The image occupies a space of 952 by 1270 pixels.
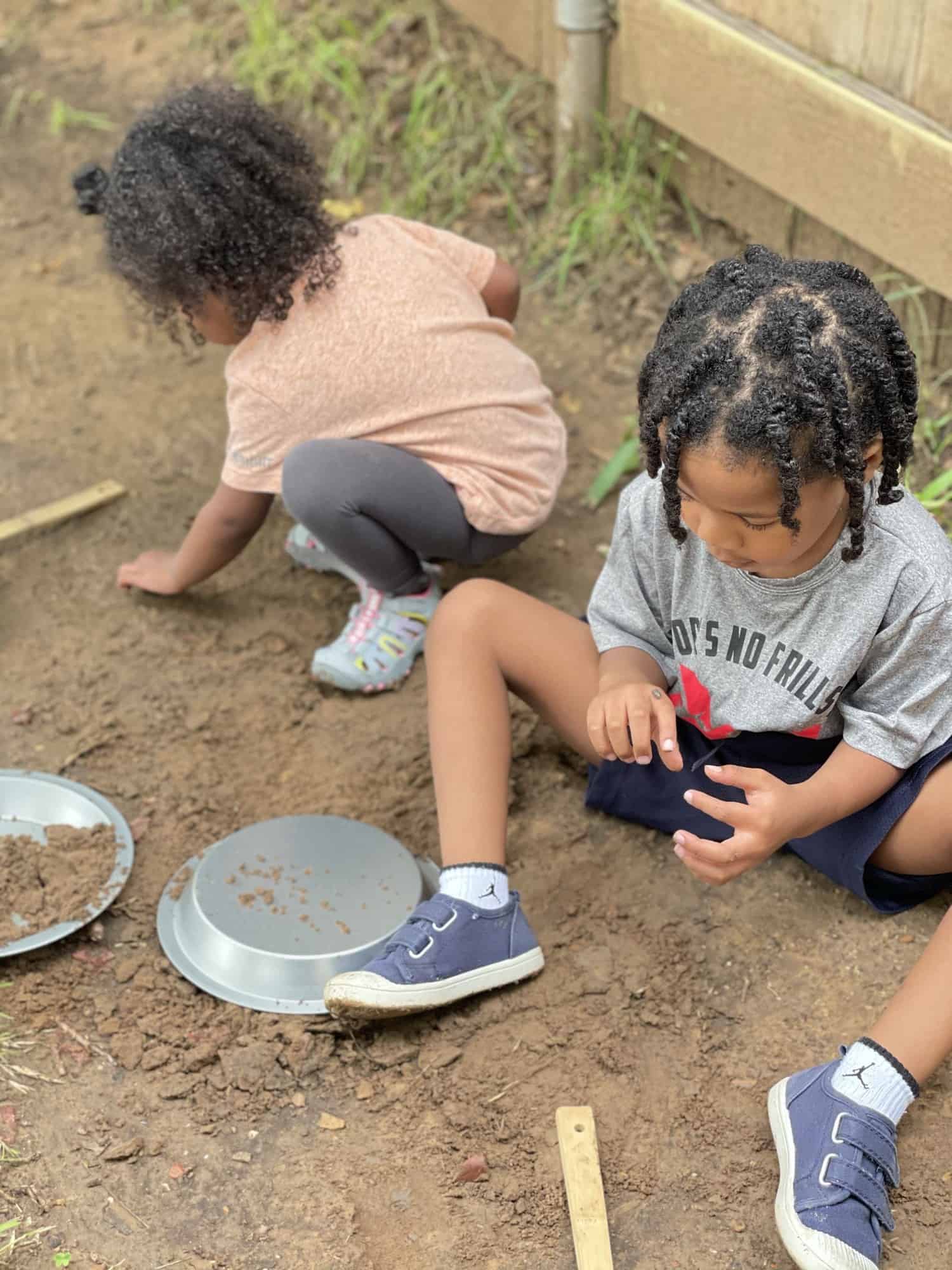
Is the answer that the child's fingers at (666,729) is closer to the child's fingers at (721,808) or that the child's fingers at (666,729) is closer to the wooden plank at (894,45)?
the child's fingers at (721,808)

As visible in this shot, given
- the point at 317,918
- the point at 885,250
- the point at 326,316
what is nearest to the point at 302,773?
the point at 317,918

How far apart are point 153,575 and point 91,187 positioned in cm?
73

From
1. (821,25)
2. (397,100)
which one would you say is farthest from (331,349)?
(397,100)

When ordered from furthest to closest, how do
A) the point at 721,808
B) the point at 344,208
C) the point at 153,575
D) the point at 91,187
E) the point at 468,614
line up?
the point at 344,208 < the point at 153,575 < the point at 91,187 < the point at 468,614 < the point at 721,808

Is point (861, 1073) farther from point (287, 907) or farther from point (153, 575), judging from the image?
point (153, 575)

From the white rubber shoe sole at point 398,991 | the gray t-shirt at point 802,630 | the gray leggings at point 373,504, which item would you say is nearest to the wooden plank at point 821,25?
the gray leggings at point 373,504

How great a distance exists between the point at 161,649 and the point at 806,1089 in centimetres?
150

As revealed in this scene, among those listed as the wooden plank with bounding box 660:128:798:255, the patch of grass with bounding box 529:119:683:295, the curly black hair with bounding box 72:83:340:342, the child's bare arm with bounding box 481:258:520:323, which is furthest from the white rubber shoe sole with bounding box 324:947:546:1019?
the patch of grass with bounding box 529:119:683:295

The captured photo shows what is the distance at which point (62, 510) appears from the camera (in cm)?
291

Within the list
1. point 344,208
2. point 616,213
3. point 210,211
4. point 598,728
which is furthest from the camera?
point 344,208

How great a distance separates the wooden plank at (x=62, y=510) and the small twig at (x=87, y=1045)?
1219mm

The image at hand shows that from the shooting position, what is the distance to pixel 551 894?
2131 mm

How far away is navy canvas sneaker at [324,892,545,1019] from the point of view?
183 cm

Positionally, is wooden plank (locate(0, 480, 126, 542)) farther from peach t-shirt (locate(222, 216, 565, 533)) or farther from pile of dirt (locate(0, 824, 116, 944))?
pile of dirt (locate(0, 824, 116, 944))
